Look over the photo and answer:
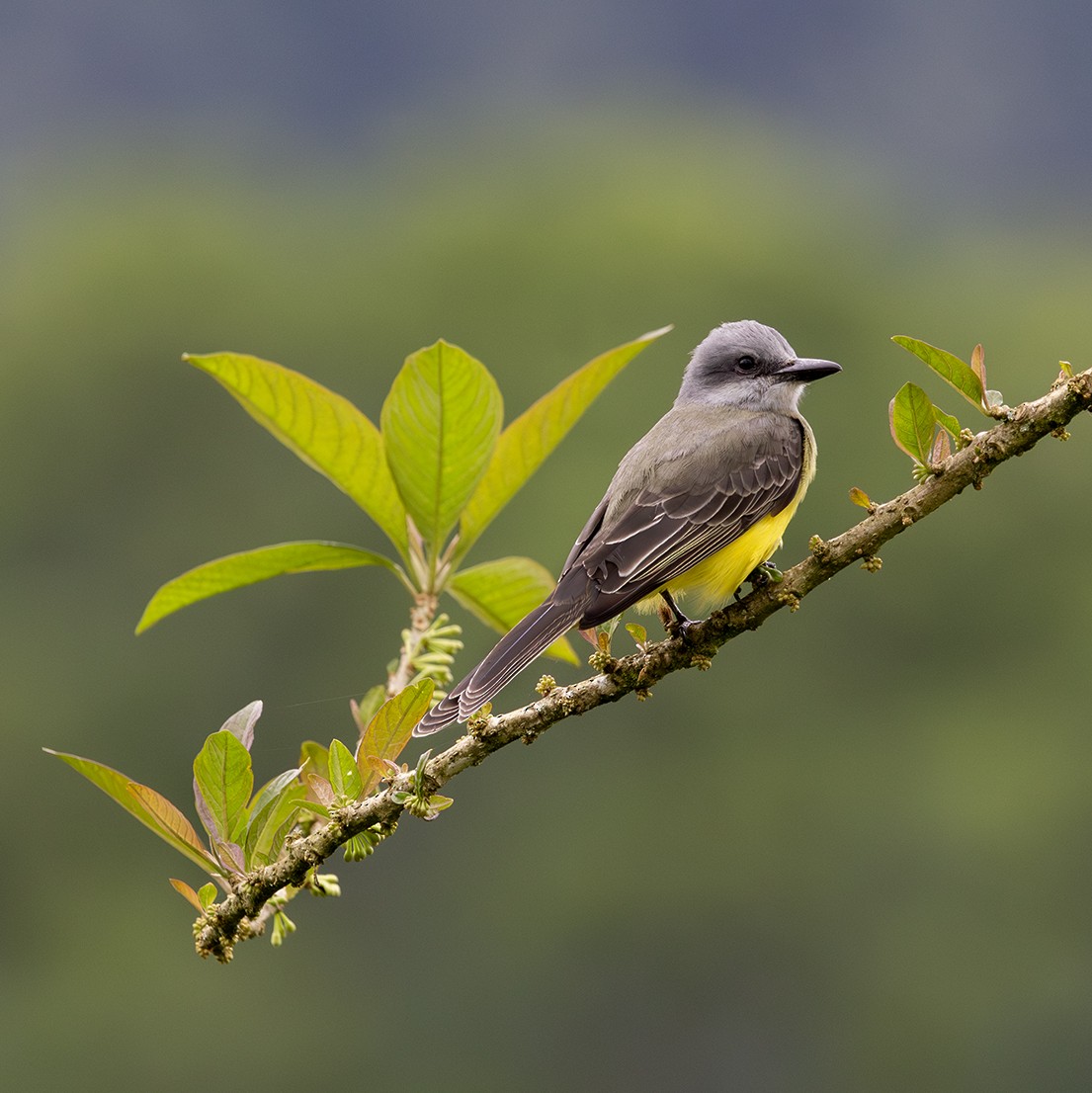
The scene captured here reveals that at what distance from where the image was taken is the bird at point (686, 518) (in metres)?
Answer: 3.37

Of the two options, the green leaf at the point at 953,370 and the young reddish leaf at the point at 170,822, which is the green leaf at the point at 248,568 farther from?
the green leaf at the point at 953,370

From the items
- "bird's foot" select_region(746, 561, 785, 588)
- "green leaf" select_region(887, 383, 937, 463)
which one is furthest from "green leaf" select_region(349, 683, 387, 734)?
"green leaf" select_region(887, 383, 937, 463)

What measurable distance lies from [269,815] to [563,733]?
1476 inches

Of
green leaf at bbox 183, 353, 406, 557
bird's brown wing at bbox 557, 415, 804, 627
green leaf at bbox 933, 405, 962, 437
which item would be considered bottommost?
green leaf at bbox 933, 405, 962, 437

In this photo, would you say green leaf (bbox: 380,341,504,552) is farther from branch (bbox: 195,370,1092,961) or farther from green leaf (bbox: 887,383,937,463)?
green leaf (bbox: 887,383,937,463)

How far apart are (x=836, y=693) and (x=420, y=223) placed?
23.6 meters

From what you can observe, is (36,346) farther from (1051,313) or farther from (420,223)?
(1051,313)

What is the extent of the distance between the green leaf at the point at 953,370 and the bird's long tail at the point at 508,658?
35.4 inches

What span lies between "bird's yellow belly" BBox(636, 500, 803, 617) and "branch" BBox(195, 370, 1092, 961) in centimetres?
128

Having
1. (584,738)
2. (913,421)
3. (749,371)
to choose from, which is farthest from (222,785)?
(584,738)

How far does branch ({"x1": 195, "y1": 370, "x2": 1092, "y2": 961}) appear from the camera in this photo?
82.2 inches

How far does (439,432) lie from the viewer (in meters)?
2.74

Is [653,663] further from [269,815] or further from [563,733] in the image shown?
[563,733]

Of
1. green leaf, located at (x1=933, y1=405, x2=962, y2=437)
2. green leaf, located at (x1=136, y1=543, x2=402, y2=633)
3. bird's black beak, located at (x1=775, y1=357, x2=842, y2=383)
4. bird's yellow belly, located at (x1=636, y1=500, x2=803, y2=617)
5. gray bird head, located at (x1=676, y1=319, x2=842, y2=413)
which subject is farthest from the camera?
gray bird head, located at (x1=676, y1=319, x2=842, y2=413)
